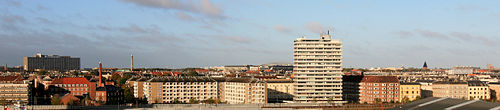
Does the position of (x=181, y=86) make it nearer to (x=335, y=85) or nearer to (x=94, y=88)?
(x=94, y=88)

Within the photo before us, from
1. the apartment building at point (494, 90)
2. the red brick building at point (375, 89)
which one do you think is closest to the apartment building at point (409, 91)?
the red brick building at point (375, 89)

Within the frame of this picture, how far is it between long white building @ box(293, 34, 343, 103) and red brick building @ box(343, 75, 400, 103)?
8.84 m

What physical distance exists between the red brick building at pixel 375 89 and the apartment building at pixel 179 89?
29107mm

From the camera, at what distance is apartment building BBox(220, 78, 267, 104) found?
129 metres

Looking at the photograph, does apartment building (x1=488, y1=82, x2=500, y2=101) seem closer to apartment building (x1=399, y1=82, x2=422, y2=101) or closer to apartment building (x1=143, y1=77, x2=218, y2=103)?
apartment building (x1=399, y1=82, x2=422, y2=101)

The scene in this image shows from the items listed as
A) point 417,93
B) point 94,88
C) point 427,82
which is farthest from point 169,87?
point 427,82

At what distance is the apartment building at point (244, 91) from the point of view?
12938 cm

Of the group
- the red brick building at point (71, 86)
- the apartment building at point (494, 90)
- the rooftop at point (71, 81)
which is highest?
the rooftop at point (71, 81)

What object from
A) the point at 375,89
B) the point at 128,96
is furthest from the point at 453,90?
the point at 128,96

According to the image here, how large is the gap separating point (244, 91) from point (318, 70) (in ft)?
49.5

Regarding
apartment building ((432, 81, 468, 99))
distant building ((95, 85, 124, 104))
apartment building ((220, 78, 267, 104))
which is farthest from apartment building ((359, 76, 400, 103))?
distant building ((95, 85, 124, 104))

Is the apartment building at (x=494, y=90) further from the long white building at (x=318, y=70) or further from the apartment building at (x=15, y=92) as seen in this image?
the apartment building at (x=15, y=92)

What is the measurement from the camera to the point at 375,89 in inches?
5379

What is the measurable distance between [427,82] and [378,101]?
31039mm
